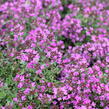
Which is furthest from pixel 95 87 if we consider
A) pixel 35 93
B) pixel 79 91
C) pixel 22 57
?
pixel 22 57

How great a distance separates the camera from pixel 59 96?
2.46m

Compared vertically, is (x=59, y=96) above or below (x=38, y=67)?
below

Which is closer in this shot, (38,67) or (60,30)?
(38,67)

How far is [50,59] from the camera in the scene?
291 centimetres

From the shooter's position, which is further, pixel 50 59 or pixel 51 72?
pixel 50 59

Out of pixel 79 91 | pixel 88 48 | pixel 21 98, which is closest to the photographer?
pixel 21 98

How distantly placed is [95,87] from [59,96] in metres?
0.38

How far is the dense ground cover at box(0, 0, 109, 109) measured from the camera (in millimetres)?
2506

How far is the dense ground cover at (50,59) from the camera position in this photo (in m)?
2.51

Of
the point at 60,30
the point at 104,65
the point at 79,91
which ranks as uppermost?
the point at 60,30

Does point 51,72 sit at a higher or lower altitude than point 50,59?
lower

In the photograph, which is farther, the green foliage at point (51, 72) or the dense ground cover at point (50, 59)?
the green foliage at point (51, 72)

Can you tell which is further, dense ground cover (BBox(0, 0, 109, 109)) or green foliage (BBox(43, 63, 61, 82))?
green foliage (BBox(43, 63, 61, 82))

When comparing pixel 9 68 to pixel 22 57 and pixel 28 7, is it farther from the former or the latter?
pixel 28 7
